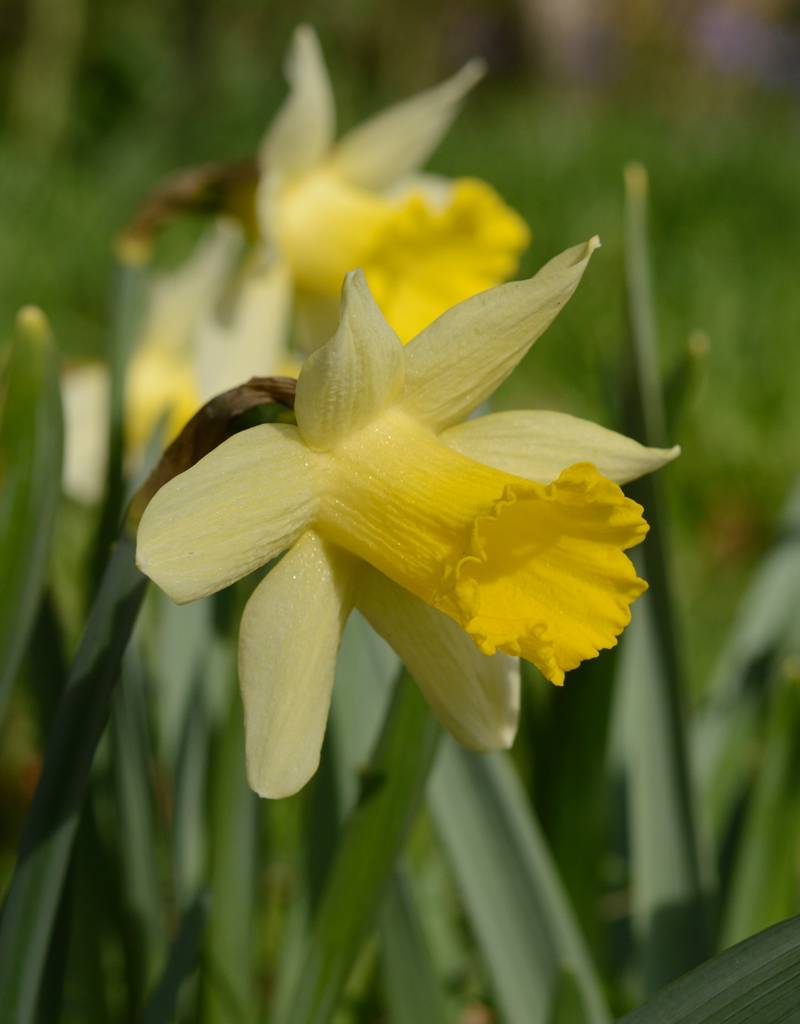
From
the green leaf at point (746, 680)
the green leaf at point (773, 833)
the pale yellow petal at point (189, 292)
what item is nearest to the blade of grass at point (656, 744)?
the green leaf at point (773, 833)

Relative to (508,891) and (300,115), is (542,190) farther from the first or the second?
(508,891)

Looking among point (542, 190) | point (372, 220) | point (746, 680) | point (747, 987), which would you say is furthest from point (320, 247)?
point (542, 190)

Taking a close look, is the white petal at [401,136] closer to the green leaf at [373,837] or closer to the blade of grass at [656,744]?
the blade of grass at [656,744]

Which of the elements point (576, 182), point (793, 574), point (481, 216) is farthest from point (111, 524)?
point (576, 182)

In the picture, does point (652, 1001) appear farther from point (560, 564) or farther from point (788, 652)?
point (788, 652)

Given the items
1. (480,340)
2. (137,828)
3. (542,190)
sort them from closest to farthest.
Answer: (480,340) → (137,828) → (542,190)

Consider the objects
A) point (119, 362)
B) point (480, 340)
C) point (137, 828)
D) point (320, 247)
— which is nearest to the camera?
point (480, 340)

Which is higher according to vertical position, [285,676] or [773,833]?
[285,676]
